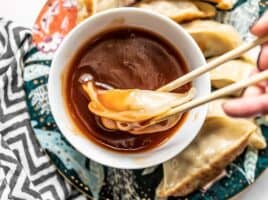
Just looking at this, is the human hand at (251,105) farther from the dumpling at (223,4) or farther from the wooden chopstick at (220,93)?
the dumpling at (223,4)

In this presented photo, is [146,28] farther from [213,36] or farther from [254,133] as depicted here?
[254,133]

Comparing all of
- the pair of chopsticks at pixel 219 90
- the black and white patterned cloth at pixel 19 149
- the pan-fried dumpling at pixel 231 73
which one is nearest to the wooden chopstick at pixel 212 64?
the pair of chopsticks at pixel 219 90

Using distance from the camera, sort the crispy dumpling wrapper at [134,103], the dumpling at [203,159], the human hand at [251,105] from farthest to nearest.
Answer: the dumpling at [203,159]
the crispy dumpling wrapper at [134,103]
the human hand at [251,105]

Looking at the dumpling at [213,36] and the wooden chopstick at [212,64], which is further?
the dumpling at [213,36]

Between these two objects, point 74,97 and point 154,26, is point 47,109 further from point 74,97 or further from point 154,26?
point 154,26

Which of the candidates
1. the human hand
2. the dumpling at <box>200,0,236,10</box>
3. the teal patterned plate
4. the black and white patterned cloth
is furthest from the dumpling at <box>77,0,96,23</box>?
the human hand

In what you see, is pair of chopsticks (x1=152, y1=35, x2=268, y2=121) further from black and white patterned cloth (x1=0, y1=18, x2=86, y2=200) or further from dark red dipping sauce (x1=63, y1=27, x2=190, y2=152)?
black and white patterned cloth (x1=0, y1=18, x2=86, y2=200)

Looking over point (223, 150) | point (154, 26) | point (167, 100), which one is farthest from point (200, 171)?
point (154, 26)
